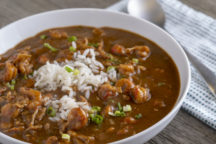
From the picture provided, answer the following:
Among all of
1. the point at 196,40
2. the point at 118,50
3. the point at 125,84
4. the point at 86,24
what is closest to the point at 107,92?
the point at 125,84

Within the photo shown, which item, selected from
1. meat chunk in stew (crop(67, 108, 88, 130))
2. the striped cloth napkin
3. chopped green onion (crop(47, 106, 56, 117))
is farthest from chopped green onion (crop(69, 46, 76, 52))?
the striped cloth napkin

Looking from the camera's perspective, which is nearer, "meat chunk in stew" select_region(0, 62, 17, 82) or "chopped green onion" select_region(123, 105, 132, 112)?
"chopped green onion" select_region(123, 105, 132, 112)

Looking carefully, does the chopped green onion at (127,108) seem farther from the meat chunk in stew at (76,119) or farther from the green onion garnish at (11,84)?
the green onion garnish at (11,84)

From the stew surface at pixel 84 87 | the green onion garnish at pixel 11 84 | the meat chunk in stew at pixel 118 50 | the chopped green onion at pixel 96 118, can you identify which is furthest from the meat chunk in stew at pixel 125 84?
the green onion garnish at pixel 11 84

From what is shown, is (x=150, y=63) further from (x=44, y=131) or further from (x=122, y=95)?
(x=44, y=131)

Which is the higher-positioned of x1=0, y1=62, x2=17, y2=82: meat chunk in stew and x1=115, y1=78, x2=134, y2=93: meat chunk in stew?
x1=0, y1=62, x2=17, y2=82: meat chunk in stew

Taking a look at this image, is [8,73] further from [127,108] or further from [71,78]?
[127,108]

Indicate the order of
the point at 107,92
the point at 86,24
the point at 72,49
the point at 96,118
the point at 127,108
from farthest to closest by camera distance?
the point at 86,24
the point at 72,49
the point at 107,92
the point at 127,108
the point at 96,118

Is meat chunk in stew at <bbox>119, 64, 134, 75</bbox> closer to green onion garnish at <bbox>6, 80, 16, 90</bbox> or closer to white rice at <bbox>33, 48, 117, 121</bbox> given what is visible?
white rice at <bbox>33, 48, 117, 121</bbox>
